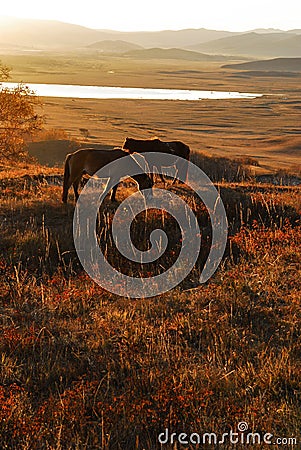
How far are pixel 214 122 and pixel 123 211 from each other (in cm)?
6142

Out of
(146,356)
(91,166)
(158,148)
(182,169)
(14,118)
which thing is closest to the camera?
(146,356)

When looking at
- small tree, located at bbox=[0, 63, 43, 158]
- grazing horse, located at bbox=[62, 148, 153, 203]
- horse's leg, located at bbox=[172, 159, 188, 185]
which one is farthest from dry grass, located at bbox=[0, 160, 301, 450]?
small tree, located at bbox=[0, 63, 43, 158]

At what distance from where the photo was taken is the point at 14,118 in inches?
1016

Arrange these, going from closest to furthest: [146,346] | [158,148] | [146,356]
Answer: [146,356], [146,346], [158,148]

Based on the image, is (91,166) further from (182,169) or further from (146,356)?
(146,356)

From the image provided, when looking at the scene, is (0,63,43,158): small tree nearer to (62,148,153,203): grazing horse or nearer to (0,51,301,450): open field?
(62,148,153,203): grazing horse

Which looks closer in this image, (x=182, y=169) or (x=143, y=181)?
(x=143, y=181)

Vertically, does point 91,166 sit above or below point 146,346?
above

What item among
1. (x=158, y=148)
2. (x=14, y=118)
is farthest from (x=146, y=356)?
(x=14, y=118)

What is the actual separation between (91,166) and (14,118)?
1462 cm

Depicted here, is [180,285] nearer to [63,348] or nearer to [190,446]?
[63,348]

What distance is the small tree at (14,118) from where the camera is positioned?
2559 cm

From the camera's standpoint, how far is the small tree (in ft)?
84.0

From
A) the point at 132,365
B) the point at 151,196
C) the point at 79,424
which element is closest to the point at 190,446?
the point at 79,424
